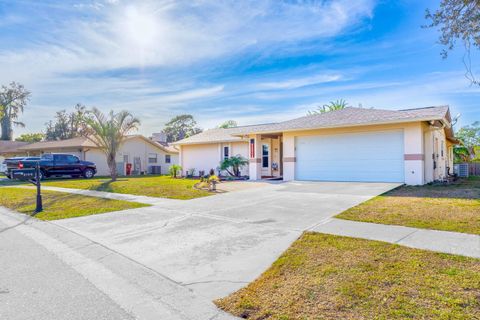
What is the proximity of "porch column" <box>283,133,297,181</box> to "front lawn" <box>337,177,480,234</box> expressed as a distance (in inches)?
291

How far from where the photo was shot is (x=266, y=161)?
19625 millimetres

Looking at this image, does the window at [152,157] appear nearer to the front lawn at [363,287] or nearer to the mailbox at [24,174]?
the mailbox at [24,174]

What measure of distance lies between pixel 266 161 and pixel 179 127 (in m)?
47.9

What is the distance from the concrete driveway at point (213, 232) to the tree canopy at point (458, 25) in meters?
4.50

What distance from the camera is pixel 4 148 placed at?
127ft

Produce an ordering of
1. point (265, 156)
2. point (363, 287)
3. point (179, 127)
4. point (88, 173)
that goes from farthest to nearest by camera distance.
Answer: point (179, 127) → point (88, 173) → point (265, 156) → point (363, 287)

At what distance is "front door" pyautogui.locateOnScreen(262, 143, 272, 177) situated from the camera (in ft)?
64.0

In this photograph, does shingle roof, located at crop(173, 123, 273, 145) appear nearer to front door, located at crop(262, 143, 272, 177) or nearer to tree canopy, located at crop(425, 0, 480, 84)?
front door, located at crop(262, 143, 272, 177)

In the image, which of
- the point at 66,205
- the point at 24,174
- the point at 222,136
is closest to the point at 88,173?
the point at 222,136

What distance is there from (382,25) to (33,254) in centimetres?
1192

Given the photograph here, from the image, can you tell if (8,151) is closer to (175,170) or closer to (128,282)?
(175,170)

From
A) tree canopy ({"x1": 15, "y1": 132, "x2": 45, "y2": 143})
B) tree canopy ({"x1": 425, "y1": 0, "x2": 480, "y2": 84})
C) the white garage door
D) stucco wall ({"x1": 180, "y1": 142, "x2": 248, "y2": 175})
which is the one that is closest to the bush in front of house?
stucco wall ({"x1": 180, "y1": 142, "x2": 248, "y2": 175})

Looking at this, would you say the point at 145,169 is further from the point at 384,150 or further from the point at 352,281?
the point at 352,281

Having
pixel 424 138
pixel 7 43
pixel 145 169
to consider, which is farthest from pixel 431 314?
pixel 145 169
